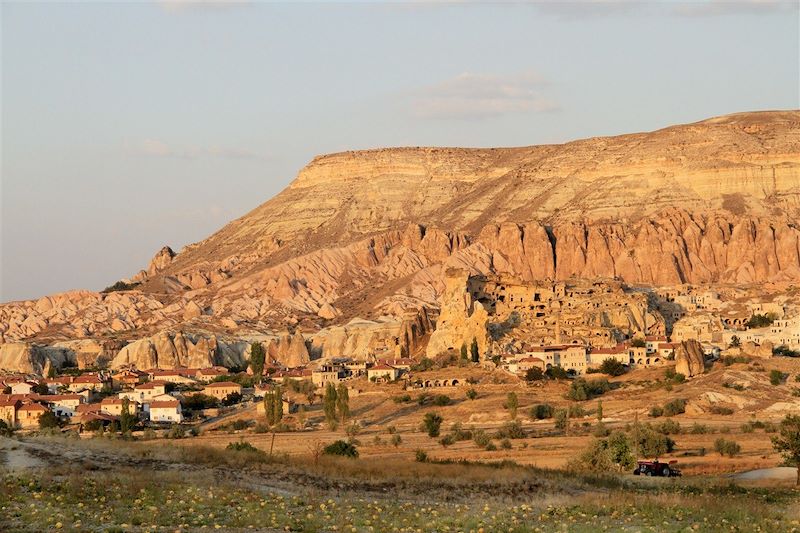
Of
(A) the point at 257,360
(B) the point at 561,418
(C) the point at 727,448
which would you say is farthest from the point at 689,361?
(A) the point at 257,360

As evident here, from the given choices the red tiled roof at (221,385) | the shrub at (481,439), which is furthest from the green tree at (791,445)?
the red tiled roof at (221,385)

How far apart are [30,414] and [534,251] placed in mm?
84334

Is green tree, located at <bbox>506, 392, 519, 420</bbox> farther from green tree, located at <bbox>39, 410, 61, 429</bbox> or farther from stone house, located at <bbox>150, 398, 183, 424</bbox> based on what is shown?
green tree, located at <bbox>39, 410, 61, 429</bbox>

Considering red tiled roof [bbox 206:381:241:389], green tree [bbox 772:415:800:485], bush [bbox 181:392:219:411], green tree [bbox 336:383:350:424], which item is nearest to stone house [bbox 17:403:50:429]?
bush [bbox 181:392:219:411]

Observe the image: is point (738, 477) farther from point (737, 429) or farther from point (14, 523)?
point (14, 523)

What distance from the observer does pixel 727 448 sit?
66.1 metres

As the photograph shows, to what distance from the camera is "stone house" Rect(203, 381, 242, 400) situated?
375 feet

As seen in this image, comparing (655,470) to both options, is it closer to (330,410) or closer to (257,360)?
(330,410)

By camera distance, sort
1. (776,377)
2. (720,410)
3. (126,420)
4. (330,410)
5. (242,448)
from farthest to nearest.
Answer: (776,377), (330,410), (126,420), (720,410), (242,448)

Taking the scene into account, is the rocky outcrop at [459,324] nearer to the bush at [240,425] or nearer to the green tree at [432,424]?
the bush at [240,425]

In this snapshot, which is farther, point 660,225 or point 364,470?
point 660,225

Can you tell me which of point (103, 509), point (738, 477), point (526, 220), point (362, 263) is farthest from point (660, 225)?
point (103, 509)

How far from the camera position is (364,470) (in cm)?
4150

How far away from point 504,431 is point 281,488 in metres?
44.0
